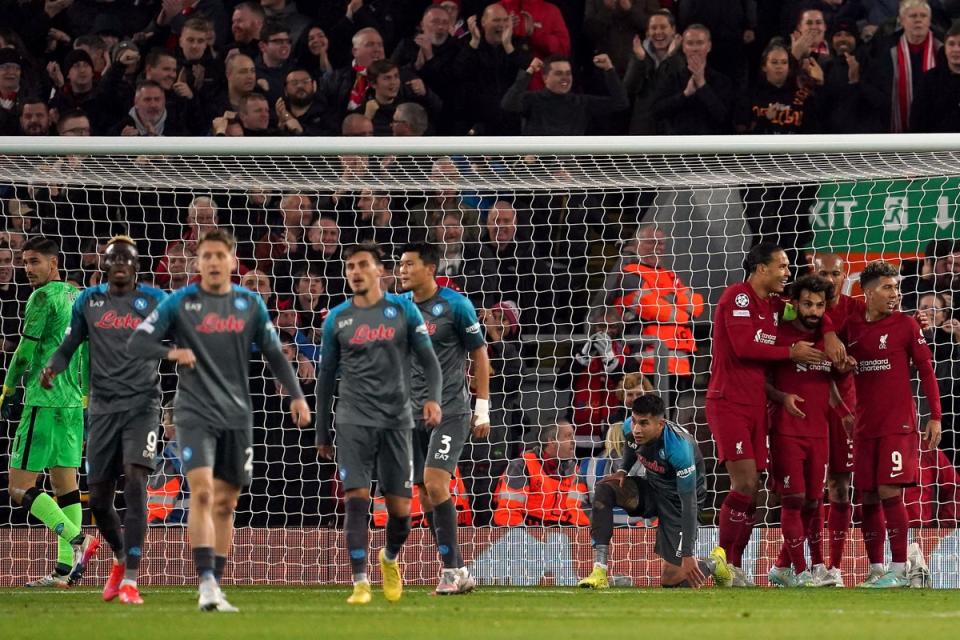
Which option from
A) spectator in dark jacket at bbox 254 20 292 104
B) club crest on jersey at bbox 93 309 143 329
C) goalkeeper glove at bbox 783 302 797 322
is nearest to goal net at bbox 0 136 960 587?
goalkeeper glove at bbox 783 302 797 322

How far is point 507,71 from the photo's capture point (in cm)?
1314

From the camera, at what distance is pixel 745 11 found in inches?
532

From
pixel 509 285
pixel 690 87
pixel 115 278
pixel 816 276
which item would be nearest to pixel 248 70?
pixel 509 285

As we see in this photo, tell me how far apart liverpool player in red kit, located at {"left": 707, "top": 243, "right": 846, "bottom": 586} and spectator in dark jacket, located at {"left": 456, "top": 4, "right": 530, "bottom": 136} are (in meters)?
3.66

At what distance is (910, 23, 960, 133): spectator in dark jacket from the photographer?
1259 centimetres

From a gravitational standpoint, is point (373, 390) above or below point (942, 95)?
below

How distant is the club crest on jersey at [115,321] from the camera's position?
8.60 meters

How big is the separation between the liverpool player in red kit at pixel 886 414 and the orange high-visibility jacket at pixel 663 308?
68.2 inches

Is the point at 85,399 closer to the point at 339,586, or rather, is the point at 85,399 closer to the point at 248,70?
the point at 339,586

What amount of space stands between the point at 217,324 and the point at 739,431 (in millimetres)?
3778

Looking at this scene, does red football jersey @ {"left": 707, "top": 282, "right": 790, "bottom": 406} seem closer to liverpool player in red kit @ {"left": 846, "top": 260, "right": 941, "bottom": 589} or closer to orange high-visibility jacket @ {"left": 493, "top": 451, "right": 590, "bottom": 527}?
liverpool player in red kit @ {"left": 846, "top": 260, "right": 941, "bottom": 589}

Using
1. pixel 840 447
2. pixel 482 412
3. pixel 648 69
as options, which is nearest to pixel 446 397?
pixel 482 412

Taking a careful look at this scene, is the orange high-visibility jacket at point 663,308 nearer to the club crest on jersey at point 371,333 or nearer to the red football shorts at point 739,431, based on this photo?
the red football shorts at point 739,431

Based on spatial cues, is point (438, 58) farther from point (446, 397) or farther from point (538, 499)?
point (446, 397)
